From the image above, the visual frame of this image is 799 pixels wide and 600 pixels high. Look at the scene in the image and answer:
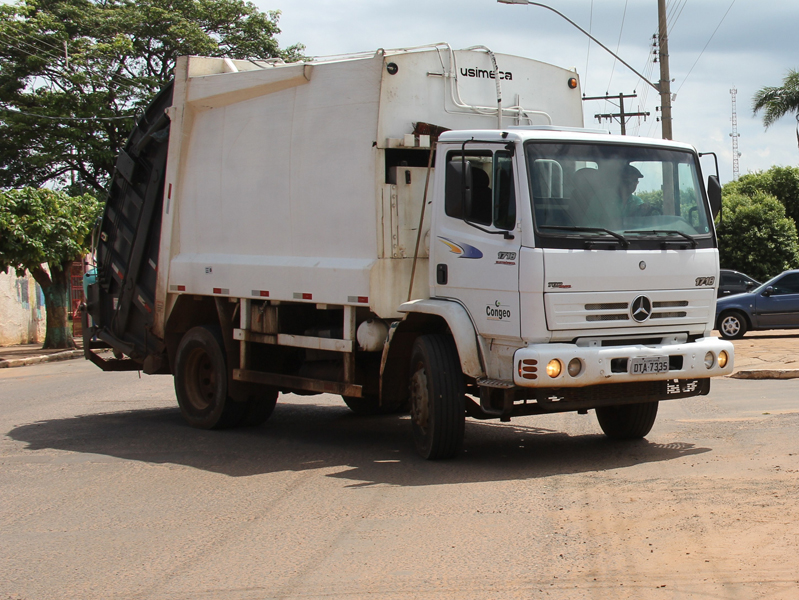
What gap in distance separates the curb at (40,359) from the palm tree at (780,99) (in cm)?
2763

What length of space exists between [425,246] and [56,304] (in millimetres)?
18785

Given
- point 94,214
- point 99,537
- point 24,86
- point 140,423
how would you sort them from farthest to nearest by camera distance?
point 24,86 < point 94,214 < point 140,423 < point 99,537

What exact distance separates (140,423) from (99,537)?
205 inches

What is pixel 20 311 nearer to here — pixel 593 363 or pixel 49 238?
pixel 49 238

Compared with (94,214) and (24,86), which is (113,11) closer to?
(24,86)

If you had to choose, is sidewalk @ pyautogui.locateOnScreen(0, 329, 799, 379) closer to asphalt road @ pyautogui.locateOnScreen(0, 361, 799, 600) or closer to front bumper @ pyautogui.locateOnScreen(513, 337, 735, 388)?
asphalt road @ pyautogui.locateOnScreen(0, 361, 799, 600)

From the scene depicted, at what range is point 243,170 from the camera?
9.65 meters

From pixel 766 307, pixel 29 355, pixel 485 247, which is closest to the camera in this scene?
pixel 485 247

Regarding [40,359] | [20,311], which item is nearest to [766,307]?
[40,359]

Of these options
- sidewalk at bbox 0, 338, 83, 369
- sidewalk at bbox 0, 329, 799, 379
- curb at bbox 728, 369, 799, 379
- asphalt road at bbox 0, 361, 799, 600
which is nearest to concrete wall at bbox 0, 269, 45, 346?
sidewalk at bbox 0, 329, 799, 379

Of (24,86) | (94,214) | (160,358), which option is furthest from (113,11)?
(160,358)

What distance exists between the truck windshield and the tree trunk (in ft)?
63.6

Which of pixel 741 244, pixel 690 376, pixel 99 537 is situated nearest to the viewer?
pixel 99 537

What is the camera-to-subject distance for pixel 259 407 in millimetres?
10266
